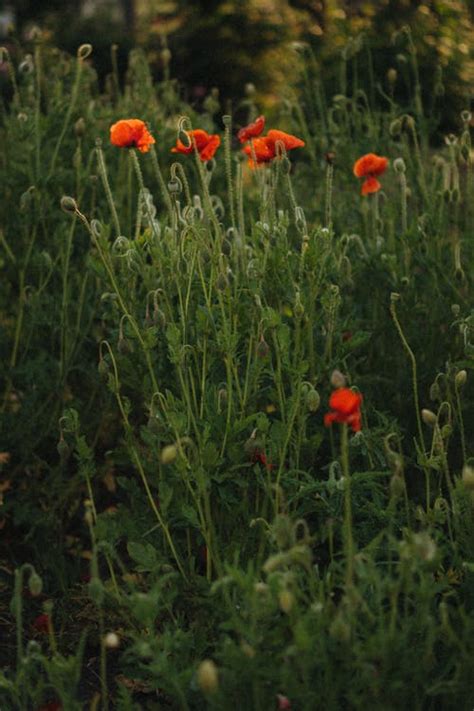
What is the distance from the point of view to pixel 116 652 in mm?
2518

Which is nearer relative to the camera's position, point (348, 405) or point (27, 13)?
point (348, 405)

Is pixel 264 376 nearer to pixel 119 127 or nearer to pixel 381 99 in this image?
pixel 119 127

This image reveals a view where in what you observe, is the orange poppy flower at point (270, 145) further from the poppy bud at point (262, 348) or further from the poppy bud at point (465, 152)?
the poppy bud at point (465, 152)

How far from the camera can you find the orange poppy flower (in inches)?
93.8

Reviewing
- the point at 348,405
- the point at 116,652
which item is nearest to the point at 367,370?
the point at 116,652

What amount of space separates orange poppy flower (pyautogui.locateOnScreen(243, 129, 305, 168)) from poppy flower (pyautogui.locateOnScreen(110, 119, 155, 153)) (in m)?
0.23

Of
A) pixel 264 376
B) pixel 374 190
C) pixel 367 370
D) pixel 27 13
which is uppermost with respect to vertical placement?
pixel 374 190

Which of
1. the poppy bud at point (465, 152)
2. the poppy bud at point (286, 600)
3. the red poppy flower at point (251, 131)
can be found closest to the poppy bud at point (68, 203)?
the red poppy flower at point (251, 131)

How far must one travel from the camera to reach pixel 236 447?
87.1 inches

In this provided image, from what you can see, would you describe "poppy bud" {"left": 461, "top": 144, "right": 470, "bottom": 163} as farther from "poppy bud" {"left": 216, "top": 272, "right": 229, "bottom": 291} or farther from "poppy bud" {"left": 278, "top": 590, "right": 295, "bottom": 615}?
"poppy bud" {"left": 278, "top": 590, "right": 295, "bottom": 615}

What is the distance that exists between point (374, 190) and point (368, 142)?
883mm

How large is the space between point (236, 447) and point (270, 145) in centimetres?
68

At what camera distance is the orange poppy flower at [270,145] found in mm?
2383

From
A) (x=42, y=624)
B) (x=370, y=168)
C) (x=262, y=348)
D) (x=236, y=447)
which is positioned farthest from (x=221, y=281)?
(x=42, y=624)
